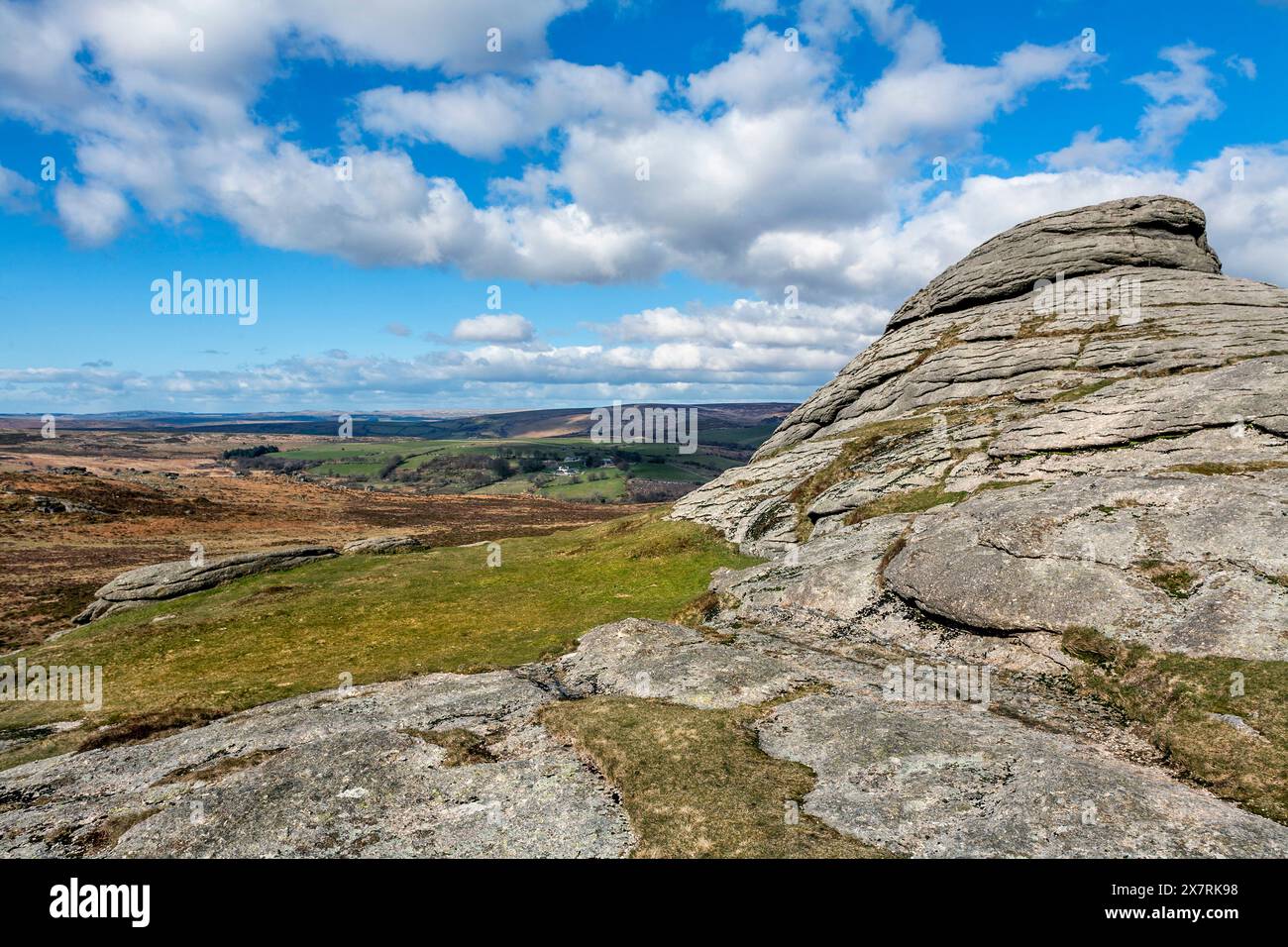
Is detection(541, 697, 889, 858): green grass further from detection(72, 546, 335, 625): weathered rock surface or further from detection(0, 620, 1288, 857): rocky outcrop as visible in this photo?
detection(72, 546, 335, 625): weathered rock surface

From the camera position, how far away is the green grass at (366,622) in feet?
93.3

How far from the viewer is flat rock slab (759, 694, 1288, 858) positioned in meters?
13.2

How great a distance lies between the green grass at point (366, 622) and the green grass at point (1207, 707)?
2074 centimetres

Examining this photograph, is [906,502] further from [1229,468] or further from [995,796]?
[995,796]

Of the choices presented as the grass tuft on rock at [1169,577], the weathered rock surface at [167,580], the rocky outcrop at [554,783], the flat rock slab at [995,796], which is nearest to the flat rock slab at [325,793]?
the rocky outcrop at [554,783]

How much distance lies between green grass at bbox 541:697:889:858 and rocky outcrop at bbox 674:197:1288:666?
11456mm

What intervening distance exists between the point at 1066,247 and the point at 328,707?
68.9 meters

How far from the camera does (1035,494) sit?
100 ft

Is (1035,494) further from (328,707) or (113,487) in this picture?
(113,487)

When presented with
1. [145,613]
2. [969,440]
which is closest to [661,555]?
[969,440]

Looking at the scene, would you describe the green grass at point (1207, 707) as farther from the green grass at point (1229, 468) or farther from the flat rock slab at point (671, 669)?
the green grass at point (1229, 468)

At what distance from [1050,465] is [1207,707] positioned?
18.5 meters

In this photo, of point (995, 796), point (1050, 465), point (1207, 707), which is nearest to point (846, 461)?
point (1050, 465)

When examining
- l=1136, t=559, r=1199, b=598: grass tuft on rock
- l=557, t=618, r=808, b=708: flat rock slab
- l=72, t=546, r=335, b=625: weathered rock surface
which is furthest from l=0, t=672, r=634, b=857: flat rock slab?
l=72, t=546, r=335, b=625: weathered rock surface
